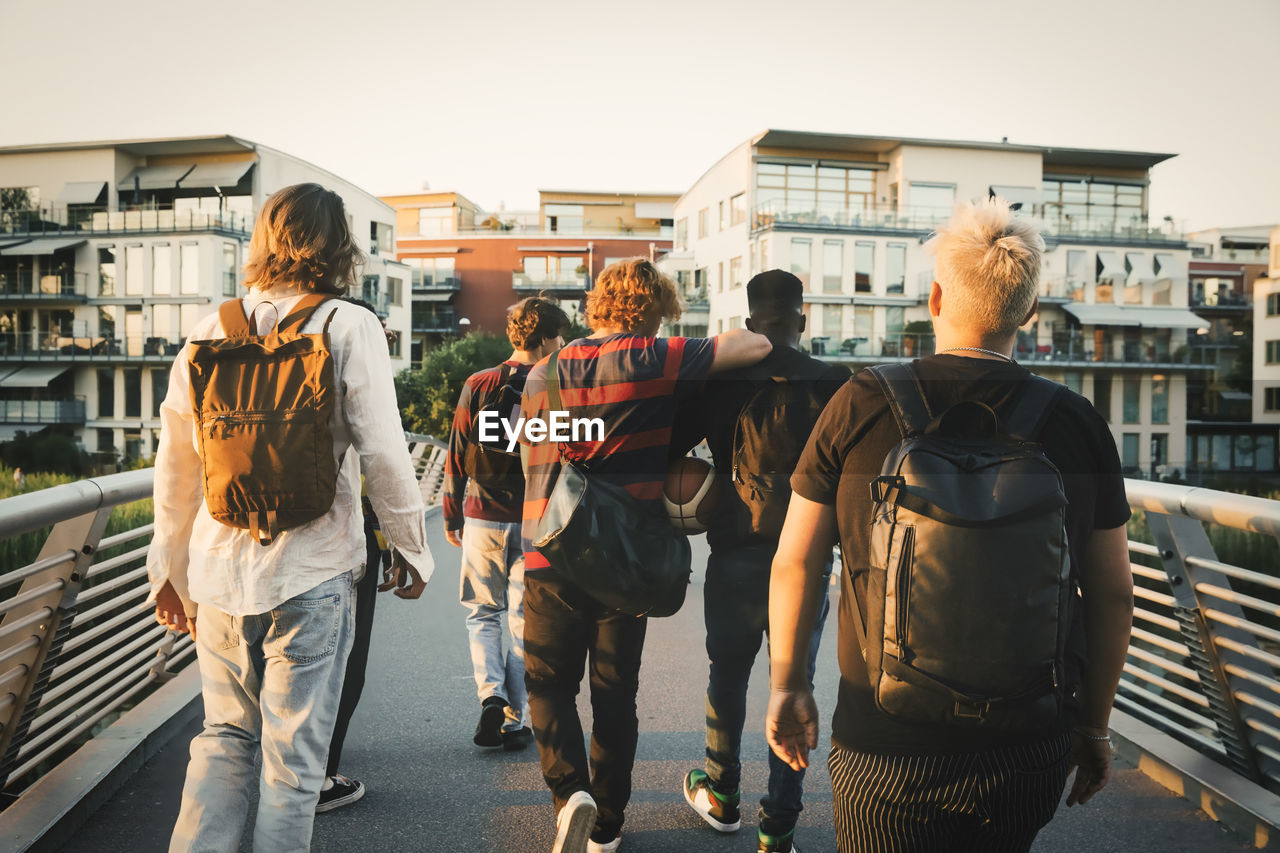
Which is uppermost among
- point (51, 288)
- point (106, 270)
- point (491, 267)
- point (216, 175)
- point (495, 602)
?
point (216, 175)

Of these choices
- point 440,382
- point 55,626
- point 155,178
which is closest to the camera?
point 55,626

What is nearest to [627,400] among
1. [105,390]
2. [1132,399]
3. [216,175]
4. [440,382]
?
[440,382]

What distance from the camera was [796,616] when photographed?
201 cm

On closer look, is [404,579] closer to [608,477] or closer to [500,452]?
[608,477]

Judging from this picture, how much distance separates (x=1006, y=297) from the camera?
1928 millimetres

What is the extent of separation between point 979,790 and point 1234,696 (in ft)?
7.91

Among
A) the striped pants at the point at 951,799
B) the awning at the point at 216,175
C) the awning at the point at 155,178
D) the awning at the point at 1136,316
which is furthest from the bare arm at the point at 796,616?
the awning at the point at 1136,316

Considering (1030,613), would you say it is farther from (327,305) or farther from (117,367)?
(117,367)

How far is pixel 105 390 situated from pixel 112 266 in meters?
6.96

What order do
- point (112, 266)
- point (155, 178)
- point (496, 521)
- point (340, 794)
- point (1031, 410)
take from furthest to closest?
1. point (155, 178)
2. point (112, 266)
3. point (496, 521)
4. point (340, 794)
5. point (1031, 410)

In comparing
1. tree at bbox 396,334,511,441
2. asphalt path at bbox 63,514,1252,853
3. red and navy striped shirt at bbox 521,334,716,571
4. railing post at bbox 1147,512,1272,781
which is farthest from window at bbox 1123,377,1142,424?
red and navy striped shirt at bbox 521,334,716,571

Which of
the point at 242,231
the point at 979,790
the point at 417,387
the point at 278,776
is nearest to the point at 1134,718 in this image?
the point at 979,790

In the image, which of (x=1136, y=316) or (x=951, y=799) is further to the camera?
(x=1136, y=316)

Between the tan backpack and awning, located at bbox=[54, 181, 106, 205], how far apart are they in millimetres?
58919
